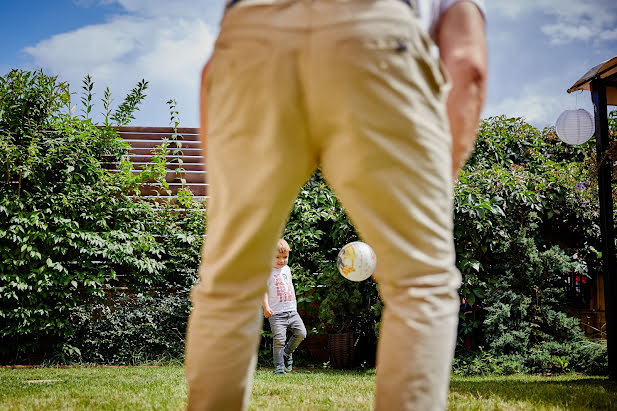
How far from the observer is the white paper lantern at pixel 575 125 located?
5781mm

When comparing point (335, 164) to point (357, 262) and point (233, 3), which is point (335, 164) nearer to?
point (233, 3)

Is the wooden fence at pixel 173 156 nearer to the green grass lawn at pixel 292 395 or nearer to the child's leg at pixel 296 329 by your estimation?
the child's leg at pixel 296 329

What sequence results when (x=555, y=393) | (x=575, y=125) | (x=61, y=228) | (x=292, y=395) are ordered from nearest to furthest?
(x=292, y=395) → (x=555, y=393) → (x=575, y=125) → (x=61, y=228)

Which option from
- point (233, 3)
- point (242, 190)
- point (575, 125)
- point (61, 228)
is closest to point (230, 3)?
point (233, 3)

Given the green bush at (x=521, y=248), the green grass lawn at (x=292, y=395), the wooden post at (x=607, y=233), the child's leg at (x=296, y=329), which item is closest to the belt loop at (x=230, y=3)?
the green grass lawn at (x=292, y=395)

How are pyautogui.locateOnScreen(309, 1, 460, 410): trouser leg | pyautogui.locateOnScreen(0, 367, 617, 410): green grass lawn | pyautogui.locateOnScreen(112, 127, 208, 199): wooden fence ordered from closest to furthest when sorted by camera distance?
pyautogui.locateOnScreen(309, 1, 460, 410): trouser leg < pyautogui.locateOnScreen(0, 367, 617, 410): green grass lawn < pyautogui.locateOnScreen(112, 127, 208, 199): wooden fence

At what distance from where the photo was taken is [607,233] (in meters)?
4.33

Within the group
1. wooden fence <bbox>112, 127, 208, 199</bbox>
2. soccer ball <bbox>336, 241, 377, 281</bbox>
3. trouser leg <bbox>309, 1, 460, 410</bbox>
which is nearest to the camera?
trouser leg <bbox>309, 1, 460, 410</bbox>

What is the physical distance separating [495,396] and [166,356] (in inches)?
166

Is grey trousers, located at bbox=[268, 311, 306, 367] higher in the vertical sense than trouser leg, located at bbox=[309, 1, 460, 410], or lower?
lower

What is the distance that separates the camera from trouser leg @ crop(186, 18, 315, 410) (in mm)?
856

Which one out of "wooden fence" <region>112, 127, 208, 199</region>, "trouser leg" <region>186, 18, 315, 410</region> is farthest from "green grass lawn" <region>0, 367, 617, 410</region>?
"wooden fence" <region>112, 127, 208, 199</region>

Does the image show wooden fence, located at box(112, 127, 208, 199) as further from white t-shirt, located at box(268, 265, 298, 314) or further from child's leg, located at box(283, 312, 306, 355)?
child's leg, located at box(283, 312, 306, 355)

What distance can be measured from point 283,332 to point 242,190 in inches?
190
